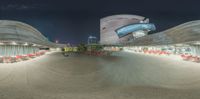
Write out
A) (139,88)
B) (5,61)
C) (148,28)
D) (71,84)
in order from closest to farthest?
(139,88) < (71,84) < (5,61) < (148,28)

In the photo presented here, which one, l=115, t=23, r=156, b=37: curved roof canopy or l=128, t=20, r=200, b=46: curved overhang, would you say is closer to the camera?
l=128, t=20, r=200, b=46: curved overhang

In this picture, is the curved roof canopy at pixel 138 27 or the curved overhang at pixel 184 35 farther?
the curved roof canopy at pixel 138 27

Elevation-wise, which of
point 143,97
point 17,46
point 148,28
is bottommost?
point 143,97

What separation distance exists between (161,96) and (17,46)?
143ft

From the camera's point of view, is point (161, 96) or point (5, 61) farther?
point (5, 61)

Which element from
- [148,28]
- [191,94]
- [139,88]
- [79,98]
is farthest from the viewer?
[148,28]

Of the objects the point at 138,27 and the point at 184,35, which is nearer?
the point at 184,35

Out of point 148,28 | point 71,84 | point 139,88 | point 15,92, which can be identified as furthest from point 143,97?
point 148,28

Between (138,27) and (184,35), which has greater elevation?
(138,27)

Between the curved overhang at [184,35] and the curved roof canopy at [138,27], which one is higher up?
the curved roof canopy at [138,27]

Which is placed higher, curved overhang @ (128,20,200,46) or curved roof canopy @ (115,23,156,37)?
curved roof canopy @ (115,23,156,37)

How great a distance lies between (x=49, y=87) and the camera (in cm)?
1447

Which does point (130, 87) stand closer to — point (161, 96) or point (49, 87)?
point (161, 96)

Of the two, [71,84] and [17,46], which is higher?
[17,46]
